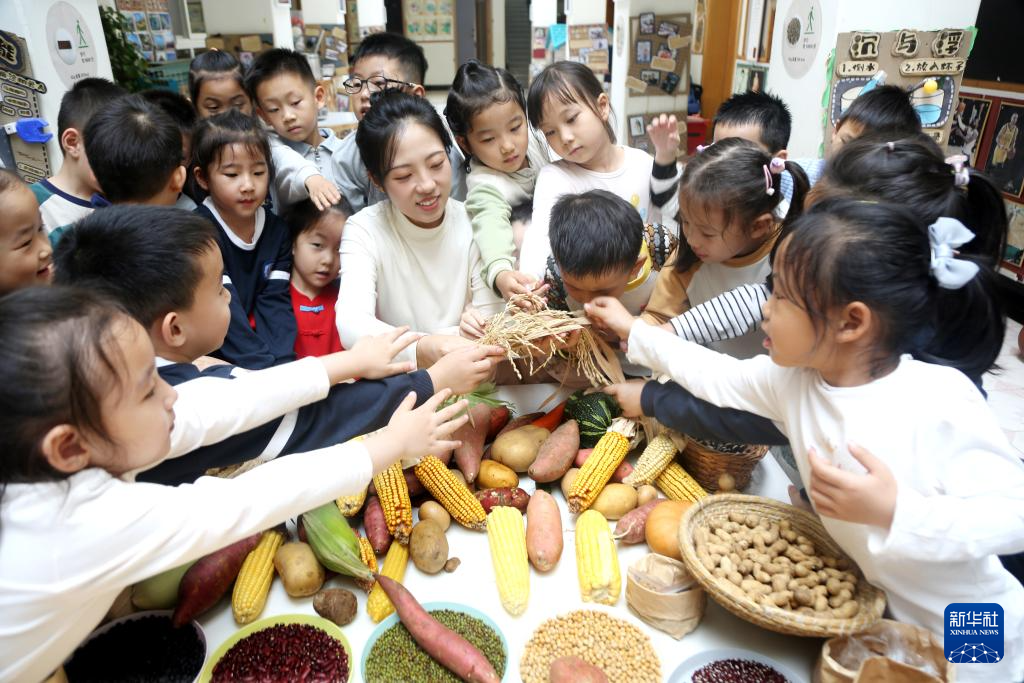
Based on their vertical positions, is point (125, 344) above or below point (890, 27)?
below

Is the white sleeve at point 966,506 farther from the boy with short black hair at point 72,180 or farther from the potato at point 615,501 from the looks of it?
the boy with short black hair at point 72,180

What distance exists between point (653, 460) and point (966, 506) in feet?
2.57

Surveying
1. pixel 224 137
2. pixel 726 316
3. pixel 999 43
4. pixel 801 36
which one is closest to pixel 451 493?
pixel 726 316

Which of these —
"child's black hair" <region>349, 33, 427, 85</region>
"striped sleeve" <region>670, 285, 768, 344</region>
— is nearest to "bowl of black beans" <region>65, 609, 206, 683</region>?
"striped sleeve" <region>670, 285, 768, 344</region>

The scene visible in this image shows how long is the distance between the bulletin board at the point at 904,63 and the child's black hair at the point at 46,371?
353 cm

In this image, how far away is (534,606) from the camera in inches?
58.1

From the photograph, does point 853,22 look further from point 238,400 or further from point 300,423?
point 238,400

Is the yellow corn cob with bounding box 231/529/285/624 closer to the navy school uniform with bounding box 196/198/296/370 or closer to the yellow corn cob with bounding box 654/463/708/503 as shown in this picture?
the navy school uniform with bounding box 196/198/296/370

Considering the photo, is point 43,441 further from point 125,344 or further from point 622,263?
point 622,263

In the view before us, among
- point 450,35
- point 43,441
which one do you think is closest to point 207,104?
point 43,441

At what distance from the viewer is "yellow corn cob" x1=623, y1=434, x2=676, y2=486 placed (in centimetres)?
177

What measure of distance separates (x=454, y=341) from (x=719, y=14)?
655 cm

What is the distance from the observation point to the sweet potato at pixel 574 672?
1221mm

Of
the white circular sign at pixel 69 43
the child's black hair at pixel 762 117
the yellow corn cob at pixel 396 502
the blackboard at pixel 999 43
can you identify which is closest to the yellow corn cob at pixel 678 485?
the yellow corn cob at pixel 396 502
